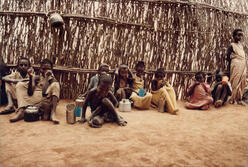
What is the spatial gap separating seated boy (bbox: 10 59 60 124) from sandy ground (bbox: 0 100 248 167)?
22 cm

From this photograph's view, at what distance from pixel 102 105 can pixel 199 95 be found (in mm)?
2635

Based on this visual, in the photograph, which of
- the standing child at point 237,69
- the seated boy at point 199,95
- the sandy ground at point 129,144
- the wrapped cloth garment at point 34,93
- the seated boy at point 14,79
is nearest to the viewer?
the sandy ground at point 129,144

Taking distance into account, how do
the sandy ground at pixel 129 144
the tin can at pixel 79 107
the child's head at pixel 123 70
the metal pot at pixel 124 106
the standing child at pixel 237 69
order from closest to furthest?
the sandy ground at pixel 129 144 → the tin can at pixel 79 107 → the metal pot at pixel 124 106 → the child's head at pixel 123 70 → the standing child at pixel 237 69

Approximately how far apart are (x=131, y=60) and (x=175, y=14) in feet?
5.91

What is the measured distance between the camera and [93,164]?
1832 millimetres

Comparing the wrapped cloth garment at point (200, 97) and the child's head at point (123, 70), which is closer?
the child's head at point (123, 70)

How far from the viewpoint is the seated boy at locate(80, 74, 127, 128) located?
9.95 ft

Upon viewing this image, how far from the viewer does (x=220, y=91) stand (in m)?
4.80

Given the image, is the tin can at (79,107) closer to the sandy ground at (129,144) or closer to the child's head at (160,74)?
the sandy ground at (129,144)

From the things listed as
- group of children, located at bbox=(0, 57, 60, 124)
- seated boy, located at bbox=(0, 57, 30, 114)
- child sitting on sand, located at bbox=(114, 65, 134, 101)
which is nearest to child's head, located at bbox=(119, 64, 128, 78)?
child sitting on sand, located at bbox=(114, 65, 134, 101)

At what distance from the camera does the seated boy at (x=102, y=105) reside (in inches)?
119

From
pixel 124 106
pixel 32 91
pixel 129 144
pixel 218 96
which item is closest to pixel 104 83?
pixel 129 144

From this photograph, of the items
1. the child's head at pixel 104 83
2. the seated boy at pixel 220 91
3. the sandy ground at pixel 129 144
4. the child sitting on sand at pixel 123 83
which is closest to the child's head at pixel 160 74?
the child sitting on sand at pixel 123 83

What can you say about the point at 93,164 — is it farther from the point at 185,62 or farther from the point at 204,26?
the point at 204,26
